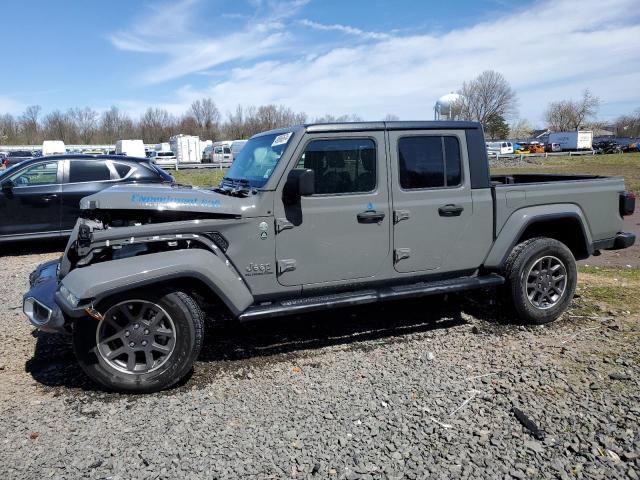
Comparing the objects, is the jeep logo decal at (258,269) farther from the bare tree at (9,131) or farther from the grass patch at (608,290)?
the bare tree at (9,131)

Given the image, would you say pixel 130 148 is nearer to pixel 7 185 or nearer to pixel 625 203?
pixel 7 185

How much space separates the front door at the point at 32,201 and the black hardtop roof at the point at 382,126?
227 inches

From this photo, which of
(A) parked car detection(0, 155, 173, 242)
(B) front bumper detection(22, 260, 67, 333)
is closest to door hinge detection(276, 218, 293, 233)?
(B) front bumper detection(22, 260, 67, 333)

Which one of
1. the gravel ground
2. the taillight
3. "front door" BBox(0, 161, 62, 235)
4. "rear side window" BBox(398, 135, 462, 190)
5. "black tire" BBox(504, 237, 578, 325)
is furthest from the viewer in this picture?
"front door" BBox(0, 161, 62, 235)

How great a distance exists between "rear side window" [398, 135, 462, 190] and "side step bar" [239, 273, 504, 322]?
0.89m

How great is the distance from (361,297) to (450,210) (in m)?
1.15

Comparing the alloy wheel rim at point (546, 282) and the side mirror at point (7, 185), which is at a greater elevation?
the side mirror at point (7, 185)

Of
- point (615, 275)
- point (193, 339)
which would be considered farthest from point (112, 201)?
point (615, 275)

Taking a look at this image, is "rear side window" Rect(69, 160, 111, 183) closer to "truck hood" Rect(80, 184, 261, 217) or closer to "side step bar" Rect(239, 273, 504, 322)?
"truck hood" Rect(80, 184, 261, 217)

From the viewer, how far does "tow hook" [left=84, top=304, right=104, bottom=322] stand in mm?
3408

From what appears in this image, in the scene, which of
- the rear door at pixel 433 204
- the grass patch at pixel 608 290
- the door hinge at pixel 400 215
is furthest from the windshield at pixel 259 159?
the grass patch at pixel 608 290

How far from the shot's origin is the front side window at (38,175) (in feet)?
28.3

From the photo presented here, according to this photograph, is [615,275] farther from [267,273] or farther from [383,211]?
[267,273]

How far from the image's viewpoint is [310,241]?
4047mm
